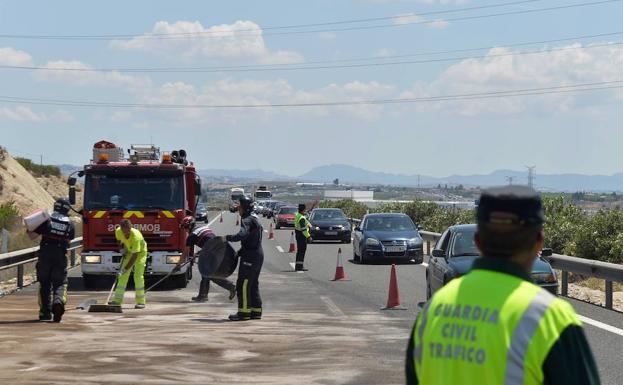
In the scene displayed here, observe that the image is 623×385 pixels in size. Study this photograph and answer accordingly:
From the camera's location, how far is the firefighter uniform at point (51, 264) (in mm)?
15047

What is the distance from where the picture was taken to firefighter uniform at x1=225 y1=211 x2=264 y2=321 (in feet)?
Result: 51.0

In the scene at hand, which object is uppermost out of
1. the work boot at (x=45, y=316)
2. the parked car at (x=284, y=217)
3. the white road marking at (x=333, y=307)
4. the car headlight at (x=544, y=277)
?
the car headlight at (x=544, y=277)

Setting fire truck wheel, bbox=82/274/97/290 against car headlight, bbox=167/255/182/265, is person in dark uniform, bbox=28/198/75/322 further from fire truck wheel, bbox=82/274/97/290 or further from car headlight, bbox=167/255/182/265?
fire truck wheel, bbox=82/274/97/290

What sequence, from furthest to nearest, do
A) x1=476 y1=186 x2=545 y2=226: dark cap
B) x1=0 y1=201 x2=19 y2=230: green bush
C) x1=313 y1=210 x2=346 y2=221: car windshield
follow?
x1=0 y1=201 x2=19 y2=230: green bush
x1=313 y1=210 x2=346 y2=221: car windshield
x1=476 y1=186 x2=545 y2=226: dark cap

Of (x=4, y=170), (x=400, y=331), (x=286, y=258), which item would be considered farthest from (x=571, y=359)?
(x=4, y=170)

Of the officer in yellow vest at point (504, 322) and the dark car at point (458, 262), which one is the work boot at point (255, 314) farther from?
the officer in yellow vest at point (504, 322)

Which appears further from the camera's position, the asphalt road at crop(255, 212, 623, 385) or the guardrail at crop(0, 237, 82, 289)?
the guardrail at crop(0, 237, 82, 289)

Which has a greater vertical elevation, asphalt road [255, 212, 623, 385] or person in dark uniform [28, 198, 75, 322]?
person in dark uniform [28, 198, 75, 322]

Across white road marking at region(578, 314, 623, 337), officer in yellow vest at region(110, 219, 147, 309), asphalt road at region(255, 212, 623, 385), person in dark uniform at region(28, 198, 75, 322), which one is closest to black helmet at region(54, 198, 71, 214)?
person in dark uniform at region(28, 198, 75, 322)

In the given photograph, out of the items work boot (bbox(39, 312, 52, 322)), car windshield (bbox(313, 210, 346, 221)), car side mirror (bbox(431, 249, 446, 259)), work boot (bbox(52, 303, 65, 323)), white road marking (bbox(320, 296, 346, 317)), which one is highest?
car side mirror (bbox(431, 249, 446, 259))

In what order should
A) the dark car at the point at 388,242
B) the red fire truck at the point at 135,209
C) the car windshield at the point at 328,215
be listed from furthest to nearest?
1. the car windshield at the point at 328,215
2. the dark car at the point at 388,242
3. the red fire truck at the point at 135,209

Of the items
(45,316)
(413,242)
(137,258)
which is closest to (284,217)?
(413,242)

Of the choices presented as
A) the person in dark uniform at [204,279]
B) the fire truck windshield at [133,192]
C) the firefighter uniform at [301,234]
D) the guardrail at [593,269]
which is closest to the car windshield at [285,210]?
A: the firefighter uniform at [301,234]

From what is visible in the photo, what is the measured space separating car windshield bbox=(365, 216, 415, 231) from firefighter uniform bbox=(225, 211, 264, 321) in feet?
45.6
